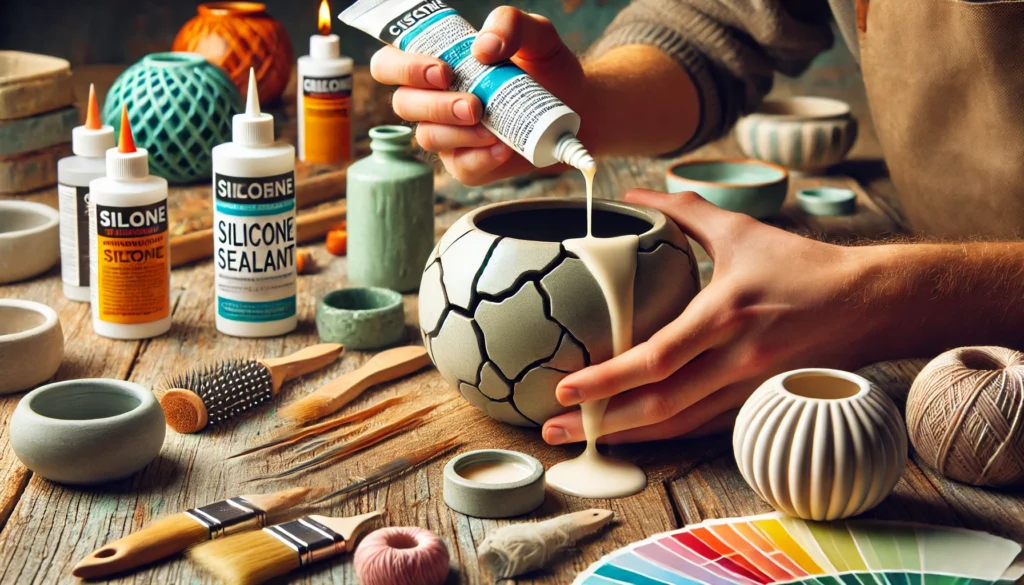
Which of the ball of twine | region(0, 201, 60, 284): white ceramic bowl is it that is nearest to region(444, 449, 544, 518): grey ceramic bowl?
the ball of twine

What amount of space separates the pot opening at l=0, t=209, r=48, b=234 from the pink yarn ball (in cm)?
99

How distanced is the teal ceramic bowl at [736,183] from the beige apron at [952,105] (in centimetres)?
21

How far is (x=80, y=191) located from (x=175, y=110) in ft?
1.50

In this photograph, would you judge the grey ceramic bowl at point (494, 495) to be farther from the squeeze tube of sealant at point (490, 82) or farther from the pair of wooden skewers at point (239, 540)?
the squeeze tube of sealant at point (490, 82)

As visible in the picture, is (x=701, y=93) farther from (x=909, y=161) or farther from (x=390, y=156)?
(x=390, y=156)

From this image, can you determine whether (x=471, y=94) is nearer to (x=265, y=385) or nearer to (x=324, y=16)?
(x=265, y=385)

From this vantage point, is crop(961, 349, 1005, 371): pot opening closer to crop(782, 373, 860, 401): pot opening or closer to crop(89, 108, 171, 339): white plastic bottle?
crop(782, 373, 860, 401): pot opening

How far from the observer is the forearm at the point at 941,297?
1.13 m

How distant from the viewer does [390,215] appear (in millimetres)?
1556

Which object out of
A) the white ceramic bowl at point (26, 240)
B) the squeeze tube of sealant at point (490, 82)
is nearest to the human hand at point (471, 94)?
the squeeze tube of sealant at point (490, 82)

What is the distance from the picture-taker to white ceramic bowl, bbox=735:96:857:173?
6.73 feet

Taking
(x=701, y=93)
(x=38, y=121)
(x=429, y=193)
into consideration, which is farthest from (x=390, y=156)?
(x=38, y=121)

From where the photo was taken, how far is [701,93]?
179 cm

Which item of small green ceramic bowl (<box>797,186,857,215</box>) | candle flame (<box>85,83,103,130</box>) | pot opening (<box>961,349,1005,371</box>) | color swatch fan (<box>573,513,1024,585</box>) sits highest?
candle flame (<box>85,83,103,130</box>)
